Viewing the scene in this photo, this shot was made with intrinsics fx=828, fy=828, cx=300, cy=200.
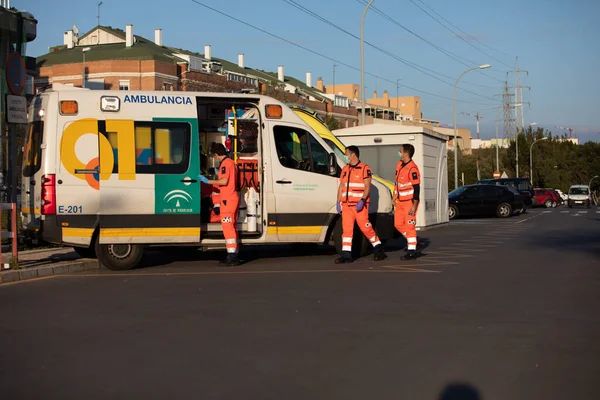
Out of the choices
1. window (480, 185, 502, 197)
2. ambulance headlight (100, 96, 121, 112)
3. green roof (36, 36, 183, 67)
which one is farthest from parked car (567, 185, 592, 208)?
ambulance headlight (100, 96, 121, 112)

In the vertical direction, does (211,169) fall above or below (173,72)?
below

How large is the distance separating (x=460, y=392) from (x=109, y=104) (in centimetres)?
878

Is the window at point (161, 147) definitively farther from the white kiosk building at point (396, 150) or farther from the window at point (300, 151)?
the white kiosk building at point (396, 150)

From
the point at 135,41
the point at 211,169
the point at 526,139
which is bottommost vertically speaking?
the point at 211,169

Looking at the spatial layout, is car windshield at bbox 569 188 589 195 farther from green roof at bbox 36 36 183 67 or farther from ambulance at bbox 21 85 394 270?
ambulance at bbox 21 85 394 270

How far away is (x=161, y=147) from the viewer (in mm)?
13008

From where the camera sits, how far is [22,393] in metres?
5.50

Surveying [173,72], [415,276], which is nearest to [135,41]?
[173,72]

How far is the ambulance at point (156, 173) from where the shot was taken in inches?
496

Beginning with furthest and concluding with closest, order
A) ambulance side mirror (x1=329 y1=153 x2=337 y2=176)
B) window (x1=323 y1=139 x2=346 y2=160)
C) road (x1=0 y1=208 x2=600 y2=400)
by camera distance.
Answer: window (x1=323 y1=139 x2=346 y2=160) < ambulance side mirror (x1=329 y1=153 x2=337 y2=176) < road (x1=0 y1=208 x2=600 y2=400)

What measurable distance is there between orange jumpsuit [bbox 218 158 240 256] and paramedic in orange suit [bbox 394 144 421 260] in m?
2.91

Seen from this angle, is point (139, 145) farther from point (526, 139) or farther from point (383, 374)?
point (526, 139)

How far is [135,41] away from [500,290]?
74.6m

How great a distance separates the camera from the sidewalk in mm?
11844
